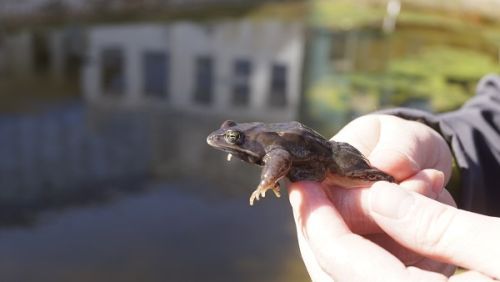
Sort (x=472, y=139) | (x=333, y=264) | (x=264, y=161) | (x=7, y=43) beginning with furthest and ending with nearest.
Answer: (x=7, y=43)
(x=472, y=139)
(x=264, y=161)
(x=333, y=264)

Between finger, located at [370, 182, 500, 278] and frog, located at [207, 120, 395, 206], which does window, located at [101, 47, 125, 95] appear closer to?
frog, located at [207, 120, 395, 206]

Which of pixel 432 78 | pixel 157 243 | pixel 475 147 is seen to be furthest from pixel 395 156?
pixel 432 78

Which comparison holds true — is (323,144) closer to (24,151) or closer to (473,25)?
(24,151)

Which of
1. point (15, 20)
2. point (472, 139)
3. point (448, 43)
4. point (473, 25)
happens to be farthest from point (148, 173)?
point (473, 25)

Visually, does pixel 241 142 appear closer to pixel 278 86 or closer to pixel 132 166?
pixel 132 166

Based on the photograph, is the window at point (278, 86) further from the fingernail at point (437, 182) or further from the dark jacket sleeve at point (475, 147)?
the fingernail at point (437, 182)

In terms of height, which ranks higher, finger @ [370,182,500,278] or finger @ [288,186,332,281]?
finger @ [370,182,500,278]

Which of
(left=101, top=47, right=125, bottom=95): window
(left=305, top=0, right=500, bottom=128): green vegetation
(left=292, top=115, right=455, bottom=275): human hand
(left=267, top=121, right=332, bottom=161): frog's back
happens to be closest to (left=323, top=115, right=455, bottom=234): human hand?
(left=292, top=115, right=455, bottom=275): human hand
